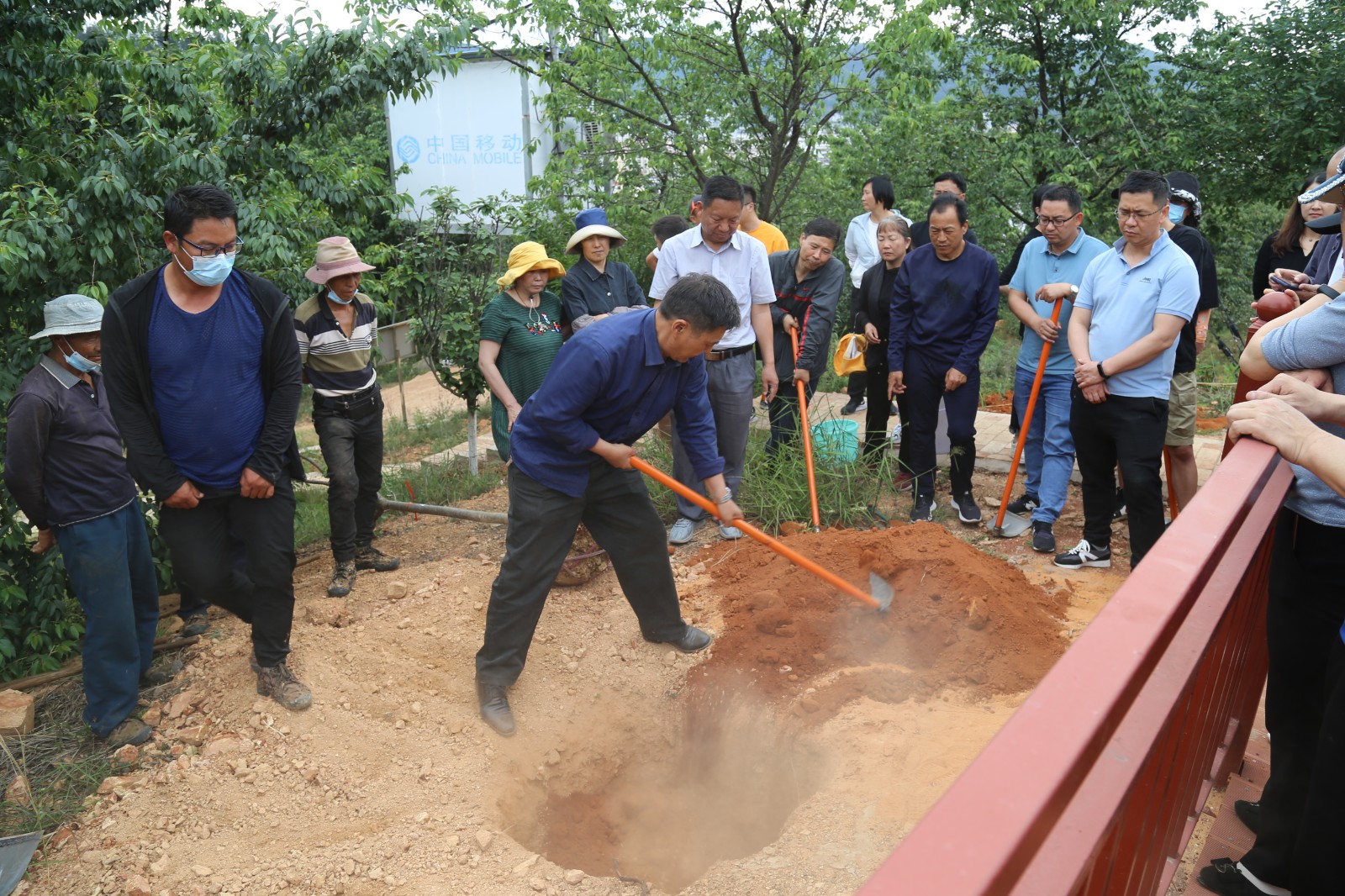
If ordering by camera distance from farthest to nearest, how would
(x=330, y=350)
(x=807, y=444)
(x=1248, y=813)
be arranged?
(x=807, y=444)
(x=330, y=350)
(x=1248, y=813)

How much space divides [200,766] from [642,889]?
6.17 feet

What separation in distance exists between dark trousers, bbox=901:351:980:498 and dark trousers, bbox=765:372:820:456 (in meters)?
0.67

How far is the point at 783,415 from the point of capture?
6.28m

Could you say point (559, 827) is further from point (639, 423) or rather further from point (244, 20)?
point (244, 20)

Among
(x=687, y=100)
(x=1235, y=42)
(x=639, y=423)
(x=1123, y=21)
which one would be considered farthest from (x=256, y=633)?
(x=1123, y=21)

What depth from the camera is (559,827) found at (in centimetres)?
388

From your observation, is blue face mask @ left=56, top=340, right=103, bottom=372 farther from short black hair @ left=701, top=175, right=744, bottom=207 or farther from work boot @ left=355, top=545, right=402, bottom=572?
short black hair @ left=701, top=175, right=744, bottom=207

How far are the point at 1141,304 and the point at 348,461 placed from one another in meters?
4.19

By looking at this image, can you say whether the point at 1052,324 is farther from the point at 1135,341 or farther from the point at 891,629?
the point at 891,629

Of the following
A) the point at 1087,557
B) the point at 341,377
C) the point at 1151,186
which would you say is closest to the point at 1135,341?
the point at 1151,186

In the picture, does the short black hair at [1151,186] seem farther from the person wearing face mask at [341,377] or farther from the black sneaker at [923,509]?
the person wearing face mask at [341,377]

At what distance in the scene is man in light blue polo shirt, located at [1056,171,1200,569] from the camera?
457cm

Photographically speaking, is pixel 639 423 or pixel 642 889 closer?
pixel 642 889

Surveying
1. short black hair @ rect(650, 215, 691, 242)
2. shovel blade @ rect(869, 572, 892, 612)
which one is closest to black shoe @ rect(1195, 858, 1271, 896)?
shovel blade @ rect(869, 572, 892, 612)
